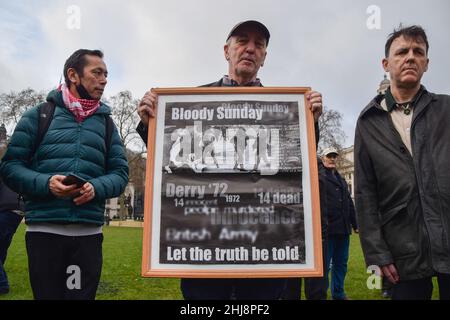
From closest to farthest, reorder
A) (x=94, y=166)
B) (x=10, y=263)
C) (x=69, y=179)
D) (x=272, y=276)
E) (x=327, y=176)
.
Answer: (x=272, y=276) < (x=69, y=179) < (x=94, y=166) < (x=327, y=176) < (x=10, y=263)

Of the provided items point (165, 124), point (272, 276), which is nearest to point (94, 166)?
point (165, 124)

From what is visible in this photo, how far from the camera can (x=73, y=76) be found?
3.37 m

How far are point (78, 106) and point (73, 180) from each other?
624 millimetres

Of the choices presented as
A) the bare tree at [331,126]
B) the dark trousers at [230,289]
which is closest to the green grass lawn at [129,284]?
the dark trousers at [230,289]

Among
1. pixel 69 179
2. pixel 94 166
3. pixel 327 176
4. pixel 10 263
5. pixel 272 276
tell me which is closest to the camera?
pixel 272 276

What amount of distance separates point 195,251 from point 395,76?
1.81 metres

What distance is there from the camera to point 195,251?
9.09ft

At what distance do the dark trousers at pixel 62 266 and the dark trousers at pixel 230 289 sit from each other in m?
0.72

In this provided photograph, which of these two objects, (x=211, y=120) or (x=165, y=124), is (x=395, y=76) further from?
(x=165, y=124)

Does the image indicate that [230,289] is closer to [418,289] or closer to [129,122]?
[418,289]

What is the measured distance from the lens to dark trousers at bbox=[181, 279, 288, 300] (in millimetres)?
2824

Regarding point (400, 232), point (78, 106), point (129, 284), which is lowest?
point (129, 284)

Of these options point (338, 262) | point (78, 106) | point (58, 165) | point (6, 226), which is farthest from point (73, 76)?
point (338, 262)
